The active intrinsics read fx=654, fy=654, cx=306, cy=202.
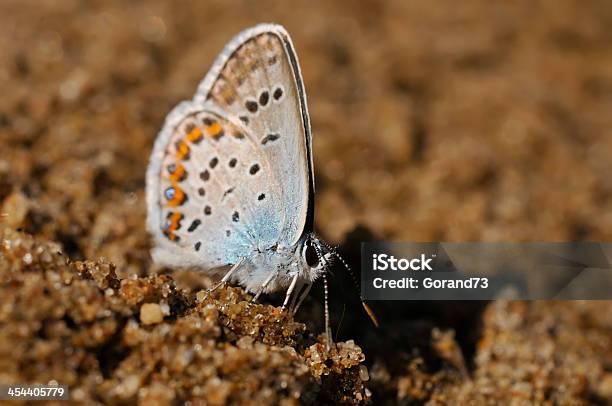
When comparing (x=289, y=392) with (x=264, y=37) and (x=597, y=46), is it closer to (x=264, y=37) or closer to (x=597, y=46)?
(x=264, y=37)

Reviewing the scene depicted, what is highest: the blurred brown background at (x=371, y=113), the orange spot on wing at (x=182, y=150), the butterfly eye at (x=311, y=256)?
the blurred brown background at (x=371, y=113)

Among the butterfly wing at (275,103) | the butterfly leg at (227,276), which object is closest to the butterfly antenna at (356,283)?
the butterfly wing at (275,103)

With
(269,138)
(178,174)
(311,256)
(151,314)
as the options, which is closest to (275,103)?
(269,138)

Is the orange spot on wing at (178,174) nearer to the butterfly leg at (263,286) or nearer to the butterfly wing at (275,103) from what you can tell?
the butterfly wing at (275,103)

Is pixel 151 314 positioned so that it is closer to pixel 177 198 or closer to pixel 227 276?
pixel 227 276

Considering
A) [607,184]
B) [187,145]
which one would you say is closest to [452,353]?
[187,145]

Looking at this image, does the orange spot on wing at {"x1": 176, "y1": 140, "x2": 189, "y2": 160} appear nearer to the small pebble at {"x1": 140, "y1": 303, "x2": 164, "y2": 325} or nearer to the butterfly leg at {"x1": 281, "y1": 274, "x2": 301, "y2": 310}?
the butterfly leg at {"x1": 281, "y1": 274, "x2": 301, "y2": 310}
